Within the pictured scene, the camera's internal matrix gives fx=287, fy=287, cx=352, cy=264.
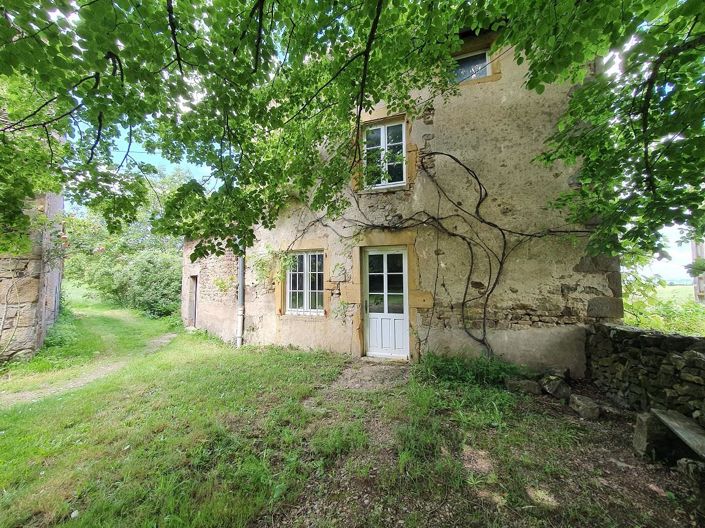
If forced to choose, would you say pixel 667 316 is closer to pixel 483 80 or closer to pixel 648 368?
pixel 648 368

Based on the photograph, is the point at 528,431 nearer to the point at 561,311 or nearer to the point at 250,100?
the point at 561,311

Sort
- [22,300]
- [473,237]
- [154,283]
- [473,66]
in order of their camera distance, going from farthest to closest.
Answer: [154,283]
[22,300]
[473,66]
[473,237]

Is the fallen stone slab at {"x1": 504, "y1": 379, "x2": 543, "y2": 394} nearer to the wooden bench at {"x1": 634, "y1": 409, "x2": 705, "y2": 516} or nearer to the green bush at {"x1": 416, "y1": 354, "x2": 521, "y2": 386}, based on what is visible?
the green bush at {"x1": 416, "y1": 354, "x2": 521, "y2": 386}

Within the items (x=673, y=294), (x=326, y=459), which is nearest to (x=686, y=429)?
(x=326, y=459)

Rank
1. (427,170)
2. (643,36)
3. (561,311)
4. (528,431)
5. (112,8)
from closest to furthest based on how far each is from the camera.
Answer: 1. (112,8)
2. (643,36)
3. (528,431)
4. (561,311)
5. (427,170)

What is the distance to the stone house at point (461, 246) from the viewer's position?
14.8 ft

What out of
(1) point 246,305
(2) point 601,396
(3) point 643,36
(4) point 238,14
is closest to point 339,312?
(1) point 246,305

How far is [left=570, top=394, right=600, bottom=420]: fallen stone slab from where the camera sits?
127 inches

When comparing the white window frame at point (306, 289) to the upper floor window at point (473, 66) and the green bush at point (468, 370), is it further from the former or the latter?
the upper floor window at point (473, 66)

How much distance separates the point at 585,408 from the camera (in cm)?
327

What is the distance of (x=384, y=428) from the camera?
3.04 meters

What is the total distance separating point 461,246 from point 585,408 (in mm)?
2722

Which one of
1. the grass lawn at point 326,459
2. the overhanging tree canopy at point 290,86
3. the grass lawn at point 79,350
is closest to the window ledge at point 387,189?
the overhanging tree canopy at point 290,86

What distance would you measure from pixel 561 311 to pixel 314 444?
13.6ft
